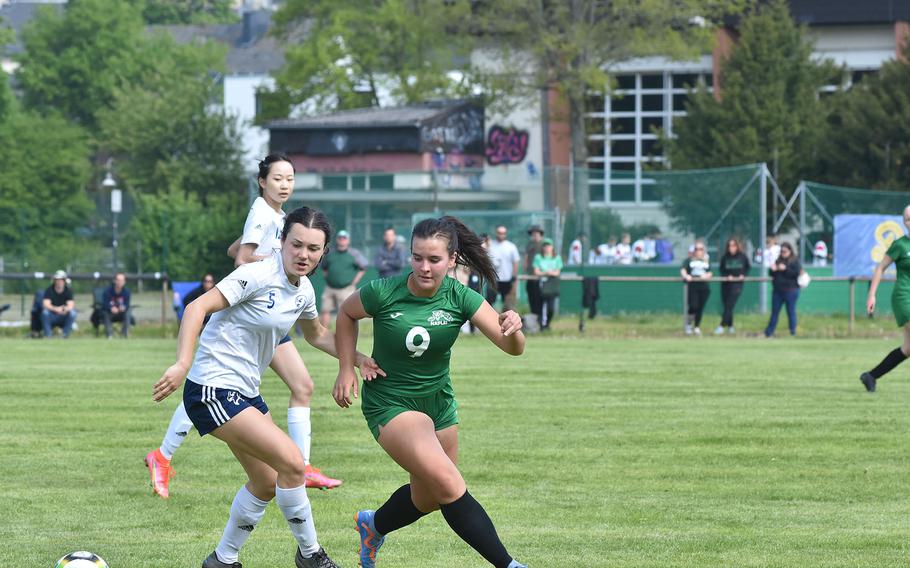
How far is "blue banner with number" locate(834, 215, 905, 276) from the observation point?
92.2 ft

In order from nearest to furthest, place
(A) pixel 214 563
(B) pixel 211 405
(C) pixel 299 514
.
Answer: (B) pixel 211 405 < (C) pixel 299 514 < (A) pixel 214 563

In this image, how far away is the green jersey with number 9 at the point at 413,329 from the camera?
22.3 feet

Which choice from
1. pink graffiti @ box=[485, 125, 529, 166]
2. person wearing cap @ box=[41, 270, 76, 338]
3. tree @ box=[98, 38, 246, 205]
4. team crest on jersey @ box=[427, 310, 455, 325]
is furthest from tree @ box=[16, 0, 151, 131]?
team crest on jersey @ box=[427, 310, 455, 325]

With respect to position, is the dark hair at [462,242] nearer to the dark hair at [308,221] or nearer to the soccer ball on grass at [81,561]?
the dark hair at [308,221]

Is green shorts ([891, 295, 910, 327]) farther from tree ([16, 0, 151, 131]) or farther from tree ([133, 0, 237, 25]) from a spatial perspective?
tree ([133, 0, 237, 25])

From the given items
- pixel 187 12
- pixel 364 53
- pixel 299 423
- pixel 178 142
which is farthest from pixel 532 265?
pixel 187 12

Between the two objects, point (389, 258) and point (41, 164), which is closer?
point (389, 258)

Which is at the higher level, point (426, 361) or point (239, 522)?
point (426, 361)

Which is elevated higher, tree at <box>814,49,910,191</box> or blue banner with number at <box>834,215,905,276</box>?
tree at <box>814,49,910,191</box>

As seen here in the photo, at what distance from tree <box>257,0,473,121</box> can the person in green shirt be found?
2237 cm

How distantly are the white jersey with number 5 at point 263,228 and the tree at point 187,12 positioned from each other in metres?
106

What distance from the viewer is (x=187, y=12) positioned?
120000 millimetres

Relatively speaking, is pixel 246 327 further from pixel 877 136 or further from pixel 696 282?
pixel 877 136

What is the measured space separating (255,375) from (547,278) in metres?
19.0
